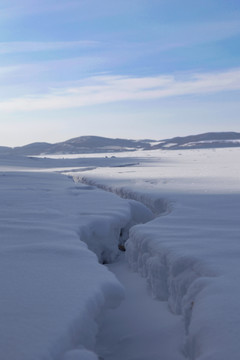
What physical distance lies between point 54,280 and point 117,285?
1.26 ft

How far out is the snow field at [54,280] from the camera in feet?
5.20

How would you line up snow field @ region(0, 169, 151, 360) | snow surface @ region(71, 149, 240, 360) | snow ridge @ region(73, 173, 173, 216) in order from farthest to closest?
snow ridge @ region(73, 173, 173, 216) → snow surface @ region(71, 149, 240, 360) → snow field @ region(0, 169, 151, 360)

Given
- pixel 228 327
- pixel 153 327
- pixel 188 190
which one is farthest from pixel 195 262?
pixel 188 190

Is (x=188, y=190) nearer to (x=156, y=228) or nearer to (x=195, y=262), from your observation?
(x=156, y=228)

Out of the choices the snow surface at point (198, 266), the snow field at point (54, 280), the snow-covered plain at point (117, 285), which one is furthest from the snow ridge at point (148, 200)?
the snow field at point (54, 280)

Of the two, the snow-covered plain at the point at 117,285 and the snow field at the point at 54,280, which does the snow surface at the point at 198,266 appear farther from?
the snow field at the point at 54,280

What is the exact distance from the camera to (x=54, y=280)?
2176 mm

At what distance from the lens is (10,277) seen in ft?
7.21

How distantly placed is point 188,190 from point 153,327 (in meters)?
3.69

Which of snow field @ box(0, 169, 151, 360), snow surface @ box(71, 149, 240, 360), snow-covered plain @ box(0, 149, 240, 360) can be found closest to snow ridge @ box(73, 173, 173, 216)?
Answer: snow surface @ box(71, 149, 240, 360)

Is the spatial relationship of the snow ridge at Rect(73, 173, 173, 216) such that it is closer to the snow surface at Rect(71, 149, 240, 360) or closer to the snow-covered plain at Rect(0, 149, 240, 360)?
the snow surface at Rect(71, 149, 240, 360)

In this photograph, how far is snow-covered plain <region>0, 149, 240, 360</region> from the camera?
165 cm

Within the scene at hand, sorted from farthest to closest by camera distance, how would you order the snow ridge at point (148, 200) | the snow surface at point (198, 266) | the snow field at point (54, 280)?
the snow ridge at point (148, 200), the snow surface at point (198, 266), the snow field at point (54, 280)

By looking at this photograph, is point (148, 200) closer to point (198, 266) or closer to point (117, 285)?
point (198, 266)
